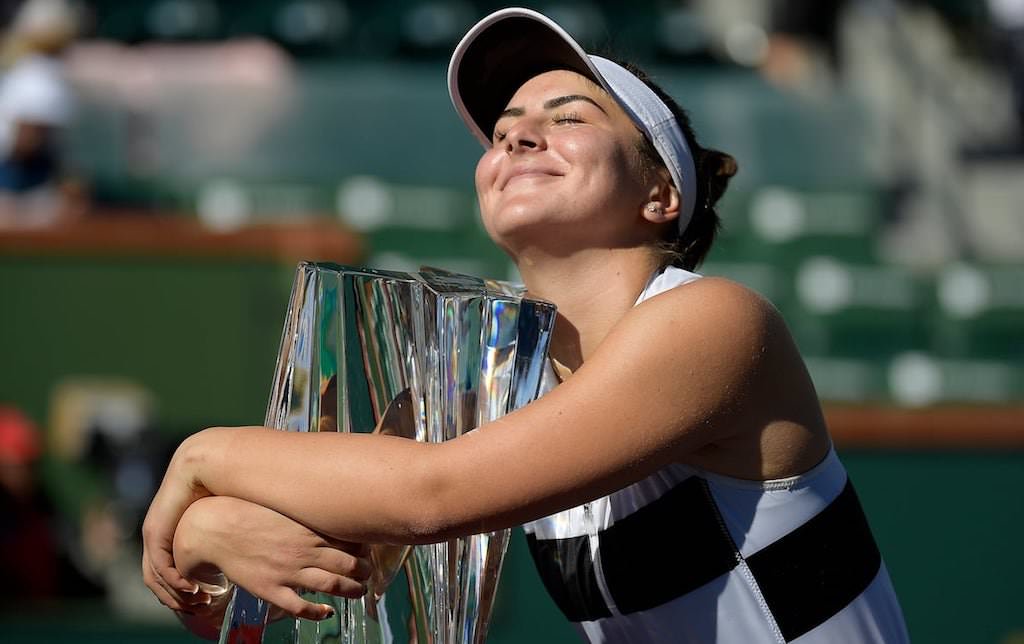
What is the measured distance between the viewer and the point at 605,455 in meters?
1.55

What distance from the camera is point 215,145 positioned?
690 centimetres

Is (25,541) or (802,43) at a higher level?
(802,43)

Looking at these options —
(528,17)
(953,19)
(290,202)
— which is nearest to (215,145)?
(290,202)

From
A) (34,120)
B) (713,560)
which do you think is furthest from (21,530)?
(713,560)

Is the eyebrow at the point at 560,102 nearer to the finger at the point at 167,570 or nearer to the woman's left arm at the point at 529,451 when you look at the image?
the woman's left arm at the point at 529,451

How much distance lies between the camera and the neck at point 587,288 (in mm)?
1856

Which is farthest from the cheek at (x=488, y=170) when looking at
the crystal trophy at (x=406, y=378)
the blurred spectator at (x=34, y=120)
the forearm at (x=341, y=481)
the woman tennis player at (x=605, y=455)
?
the blurred spectator at (x=34, y=120)

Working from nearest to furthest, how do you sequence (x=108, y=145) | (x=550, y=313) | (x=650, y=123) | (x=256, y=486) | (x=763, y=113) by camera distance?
(x=256, y=486) < (x=550, y=313) < (x=650, y=123) < (x=108, y=145) < (x=763, y=113)

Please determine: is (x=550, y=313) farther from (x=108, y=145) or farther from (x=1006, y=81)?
(x=1006, y=81)

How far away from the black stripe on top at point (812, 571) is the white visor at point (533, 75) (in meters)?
0.47

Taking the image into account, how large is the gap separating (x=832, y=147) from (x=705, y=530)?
5824mm

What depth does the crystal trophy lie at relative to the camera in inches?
66.9

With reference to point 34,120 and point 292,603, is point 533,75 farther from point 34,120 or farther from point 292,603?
point 34,120

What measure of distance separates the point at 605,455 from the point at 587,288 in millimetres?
378
